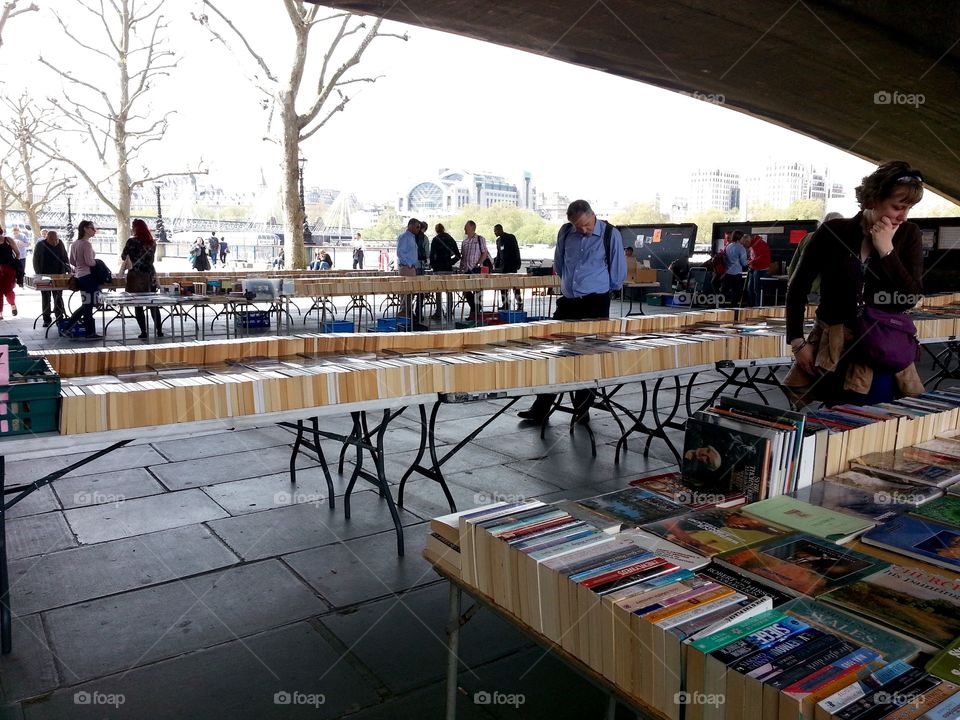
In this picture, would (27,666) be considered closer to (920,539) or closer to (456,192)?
(920,539)

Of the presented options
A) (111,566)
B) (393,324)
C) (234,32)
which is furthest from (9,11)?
(111,566)

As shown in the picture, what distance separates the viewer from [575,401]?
5.45 meters

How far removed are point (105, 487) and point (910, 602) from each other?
4.17 m

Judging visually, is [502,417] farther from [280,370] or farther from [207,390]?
[207,390]

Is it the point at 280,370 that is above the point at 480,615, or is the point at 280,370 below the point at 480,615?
above

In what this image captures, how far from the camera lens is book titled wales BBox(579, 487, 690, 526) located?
183 centimetres

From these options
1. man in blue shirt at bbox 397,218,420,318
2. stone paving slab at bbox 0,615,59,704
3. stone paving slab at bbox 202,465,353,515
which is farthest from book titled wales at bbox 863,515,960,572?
man in blue shirt at bbox 397,218,420,318

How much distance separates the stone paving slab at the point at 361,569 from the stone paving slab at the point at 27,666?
96 centimetres

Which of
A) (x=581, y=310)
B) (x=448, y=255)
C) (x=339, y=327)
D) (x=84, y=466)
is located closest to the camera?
(x=84, y=466)

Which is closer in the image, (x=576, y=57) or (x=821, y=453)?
(x=821, y=453)

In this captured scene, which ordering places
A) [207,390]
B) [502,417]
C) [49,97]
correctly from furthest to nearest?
[49,97] → [502,417] → [207,390]

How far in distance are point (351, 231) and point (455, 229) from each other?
395 inches

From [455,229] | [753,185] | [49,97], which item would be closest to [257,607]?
[753,185]

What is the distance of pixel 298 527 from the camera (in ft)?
11.9
